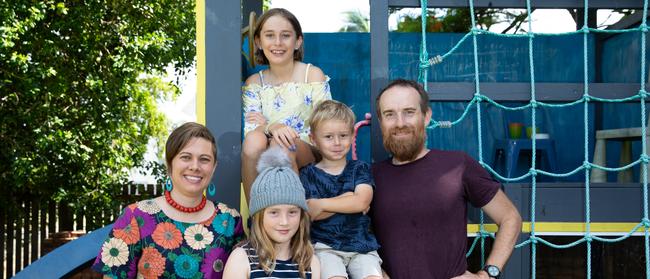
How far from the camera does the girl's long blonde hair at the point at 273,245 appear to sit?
2.04 metres

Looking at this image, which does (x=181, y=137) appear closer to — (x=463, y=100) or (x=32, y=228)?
(x=463, y=100)

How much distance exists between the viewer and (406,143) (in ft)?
7.61

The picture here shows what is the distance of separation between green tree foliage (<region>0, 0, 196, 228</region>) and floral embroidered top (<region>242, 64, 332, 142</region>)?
140 inches

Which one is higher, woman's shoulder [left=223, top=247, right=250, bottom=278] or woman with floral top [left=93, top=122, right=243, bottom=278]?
woman with floral top [left=93, top=122, right=243, bottom=278]

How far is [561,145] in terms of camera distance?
13.5 feet

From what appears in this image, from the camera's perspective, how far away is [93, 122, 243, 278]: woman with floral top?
205 centimetres

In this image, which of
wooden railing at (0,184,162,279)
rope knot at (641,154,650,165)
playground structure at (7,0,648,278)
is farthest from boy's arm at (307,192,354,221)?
wooden railing at (0,184,162,279)

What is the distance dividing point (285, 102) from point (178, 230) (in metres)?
0.72

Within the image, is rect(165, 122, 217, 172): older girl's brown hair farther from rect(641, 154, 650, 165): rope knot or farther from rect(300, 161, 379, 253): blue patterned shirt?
rect(641, 154, 650, 165): rope knot

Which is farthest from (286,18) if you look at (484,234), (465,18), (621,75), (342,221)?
(465,18)

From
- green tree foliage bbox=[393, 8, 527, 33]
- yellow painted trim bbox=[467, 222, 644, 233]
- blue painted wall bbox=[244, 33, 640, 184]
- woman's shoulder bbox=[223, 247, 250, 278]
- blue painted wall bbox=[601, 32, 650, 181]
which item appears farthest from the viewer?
green tree foliage bbox=[393, 8, 527, 33]

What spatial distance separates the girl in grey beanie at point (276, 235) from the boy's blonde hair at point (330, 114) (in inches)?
9.1

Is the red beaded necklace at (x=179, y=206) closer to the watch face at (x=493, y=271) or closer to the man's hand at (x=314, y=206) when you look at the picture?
the man's hand at (x=314, y=206)

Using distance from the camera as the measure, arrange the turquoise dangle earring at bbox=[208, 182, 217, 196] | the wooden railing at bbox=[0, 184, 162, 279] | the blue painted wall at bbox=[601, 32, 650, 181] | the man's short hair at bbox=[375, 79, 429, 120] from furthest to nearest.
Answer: the wooden railing at bbox=[0, 184, 162, 279] → the blue painted wall at bbox=[601, 32, 650, 181] → the turquoise dangle earring at bbox=[208, 182, 217, 196] → the man's short hair at bbox=[375, 79, 429, 120]
